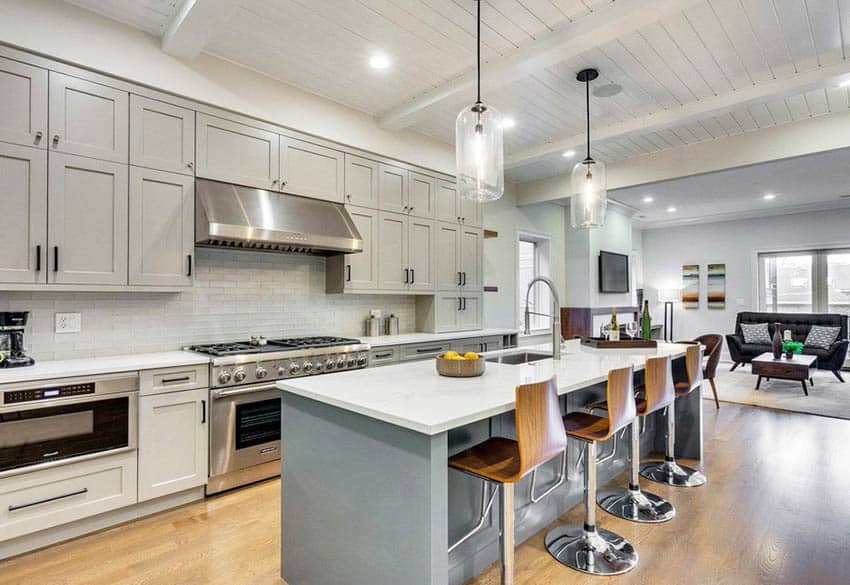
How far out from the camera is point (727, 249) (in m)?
8.93

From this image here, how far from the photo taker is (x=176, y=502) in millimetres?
2814

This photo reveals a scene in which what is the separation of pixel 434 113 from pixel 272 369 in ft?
8.44

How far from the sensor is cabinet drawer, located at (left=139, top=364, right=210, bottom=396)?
2629 mm

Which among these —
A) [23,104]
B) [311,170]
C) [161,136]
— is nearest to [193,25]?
[161,136]

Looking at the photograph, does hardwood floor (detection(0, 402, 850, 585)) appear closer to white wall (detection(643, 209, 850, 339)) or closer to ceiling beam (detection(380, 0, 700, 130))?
ceiling beam (detection(380, 0, 700, 130))

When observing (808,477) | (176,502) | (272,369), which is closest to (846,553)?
(808,477)

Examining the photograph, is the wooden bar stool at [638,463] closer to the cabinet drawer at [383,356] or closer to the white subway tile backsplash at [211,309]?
the cabinet drawer at [383,356]

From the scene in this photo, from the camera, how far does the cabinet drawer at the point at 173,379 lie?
263 cm

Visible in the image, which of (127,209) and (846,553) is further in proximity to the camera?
(127,209)

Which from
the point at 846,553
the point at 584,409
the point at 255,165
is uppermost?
the point at 255,165

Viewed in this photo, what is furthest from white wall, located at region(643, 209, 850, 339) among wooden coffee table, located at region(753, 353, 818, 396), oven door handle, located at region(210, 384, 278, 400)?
oven door handle, located at region(210, 384, 278, 400)

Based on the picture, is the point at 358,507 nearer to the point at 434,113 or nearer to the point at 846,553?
the point at 846,553

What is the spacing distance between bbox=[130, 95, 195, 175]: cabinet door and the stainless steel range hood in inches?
7.4

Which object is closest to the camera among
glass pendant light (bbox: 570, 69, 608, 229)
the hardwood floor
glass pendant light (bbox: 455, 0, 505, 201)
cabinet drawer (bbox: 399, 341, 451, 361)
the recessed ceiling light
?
the hardwood floor
